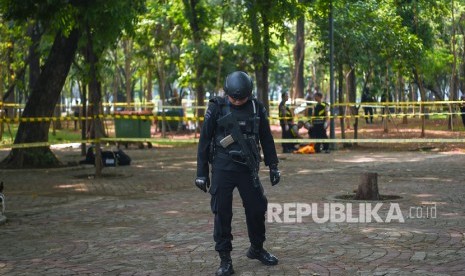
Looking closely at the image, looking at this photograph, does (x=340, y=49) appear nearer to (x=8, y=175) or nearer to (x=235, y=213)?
(x=8, y=175)

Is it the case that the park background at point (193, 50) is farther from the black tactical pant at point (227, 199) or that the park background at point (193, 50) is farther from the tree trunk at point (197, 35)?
the black tactical pant at point (227, 199)

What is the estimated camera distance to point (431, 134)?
29109mm

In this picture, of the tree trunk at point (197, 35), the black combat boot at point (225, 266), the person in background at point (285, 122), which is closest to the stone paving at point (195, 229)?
the black combat boot at point (225, 266)

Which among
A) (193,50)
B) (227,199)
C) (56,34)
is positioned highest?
(193,50)

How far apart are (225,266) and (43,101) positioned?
40.4 feet

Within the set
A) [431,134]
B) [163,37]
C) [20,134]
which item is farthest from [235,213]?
[163,37]

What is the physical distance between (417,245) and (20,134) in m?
12.2

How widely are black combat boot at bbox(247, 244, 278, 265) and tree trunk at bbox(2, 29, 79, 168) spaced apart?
460 inches

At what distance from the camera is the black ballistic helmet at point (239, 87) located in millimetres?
6746

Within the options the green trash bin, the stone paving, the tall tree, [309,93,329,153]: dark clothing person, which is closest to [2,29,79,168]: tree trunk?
the tall tree

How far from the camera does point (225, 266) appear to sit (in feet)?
22.1
